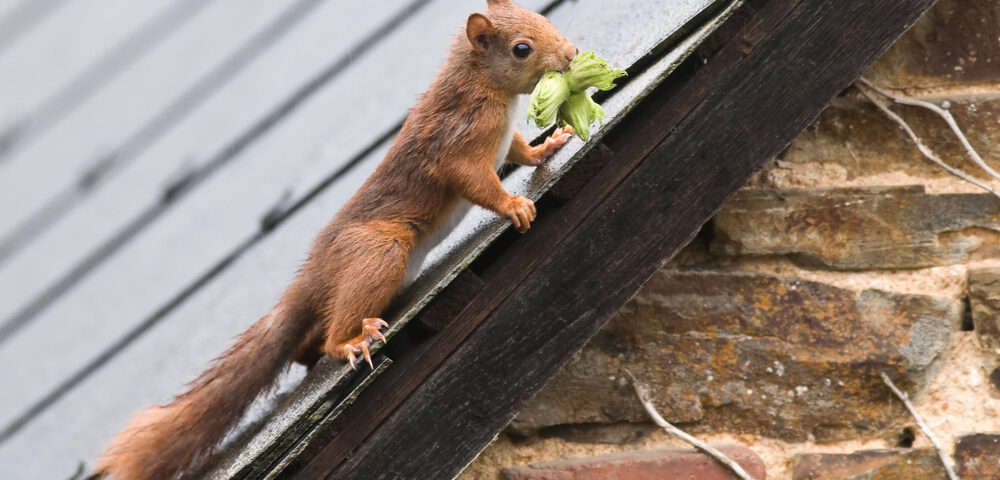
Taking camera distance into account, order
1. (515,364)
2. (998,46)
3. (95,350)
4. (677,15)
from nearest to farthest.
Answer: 1. (515,364)
2. (677,15)
3. (998,46)
4. (95,350)

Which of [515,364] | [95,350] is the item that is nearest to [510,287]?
[515,364]

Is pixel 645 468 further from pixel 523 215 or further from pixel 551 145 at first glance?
pixel 551 145

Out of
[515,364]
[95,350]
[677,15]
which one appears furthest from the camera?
[95,350]

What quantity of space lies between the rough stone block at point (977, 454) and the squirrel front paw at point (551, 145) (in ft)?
4.24

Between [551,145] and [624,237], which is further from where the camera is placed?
[551,145]

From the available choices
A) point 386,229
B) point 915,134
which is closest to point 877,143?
point 915,134

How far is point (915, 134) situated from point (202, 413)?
2015mm

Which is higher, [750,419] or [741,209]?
[741,209]

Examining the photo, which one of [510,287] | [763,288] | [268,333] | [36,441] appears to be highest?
[36,441]

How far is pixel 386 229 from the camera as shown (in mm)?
2725

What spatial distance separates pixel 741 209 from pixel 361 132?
1277mm

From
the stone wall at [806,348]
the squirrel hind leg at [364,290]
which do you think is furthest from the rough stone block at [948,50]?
the squirrel hind leg at [364,290]

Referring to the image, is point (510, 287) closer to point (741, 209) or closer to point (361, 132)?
point (741, 209)

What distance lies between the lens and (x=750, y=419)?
2.62m
